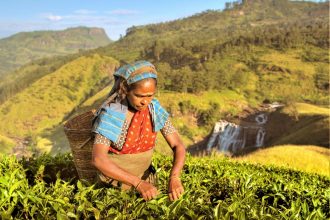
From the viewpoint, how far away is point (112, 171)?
3.45 m

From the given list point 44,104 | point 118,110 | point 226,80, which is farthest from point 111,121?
point 44,104

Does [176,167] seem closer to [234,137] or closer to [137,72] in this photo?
[137,72]

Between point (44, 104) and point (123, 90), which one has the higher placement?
point (123, 90)

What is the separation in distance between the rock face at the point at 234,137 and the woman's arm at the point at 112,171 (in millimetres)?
68130

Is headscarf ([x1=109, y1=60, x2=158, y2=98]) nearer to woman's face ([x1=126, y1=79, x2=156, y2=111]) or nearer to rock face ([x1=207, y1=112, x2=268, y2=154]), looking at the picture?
woman's face ([x1=126, y1=79, x2=156, y2=111])

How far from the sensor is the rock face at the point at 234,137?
73.2m

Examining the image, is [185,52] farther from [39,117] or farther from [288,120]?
[288,120]

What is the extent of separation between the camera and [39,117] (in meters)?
169

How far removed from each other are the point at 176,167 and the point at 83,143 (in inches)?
42.6

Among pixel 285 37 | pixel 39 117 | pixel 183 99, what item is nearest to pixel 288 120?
pixel 183 99

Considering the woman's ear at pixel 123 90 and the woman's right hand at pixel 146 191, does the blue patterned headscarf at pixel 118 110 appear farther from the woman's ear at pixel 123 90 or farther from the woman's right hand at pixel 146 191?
the woman's right hand at pixel 146 191

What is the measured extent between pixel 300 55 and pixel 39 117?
111 m

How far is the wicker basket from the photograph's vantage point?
14.0 feet

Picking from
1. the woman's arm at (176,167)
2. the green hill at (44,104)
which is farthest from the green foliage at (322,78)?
the woman's arm at (176,167)
